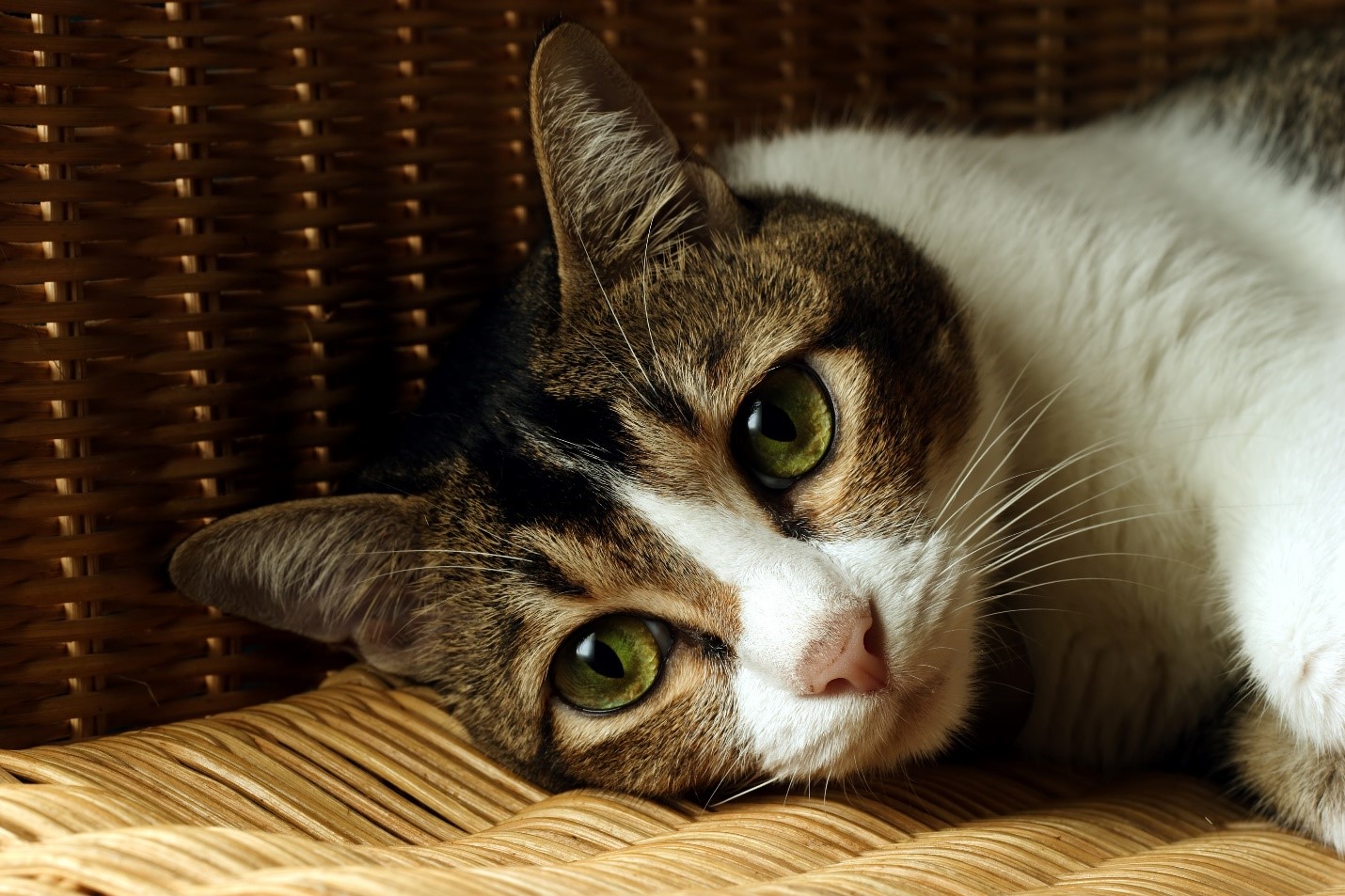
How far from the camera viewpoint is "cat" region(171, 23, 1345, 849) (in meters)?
1.32

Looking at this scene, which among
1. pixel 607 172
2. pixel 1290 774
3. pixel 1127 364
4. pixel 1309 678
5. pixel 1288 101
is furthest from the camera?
pixel 1288 101

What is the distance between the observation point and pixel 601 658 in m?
1.42

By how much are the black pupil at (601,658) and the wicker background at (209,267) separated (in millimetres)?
620

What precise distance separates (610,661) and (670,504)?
229 mm

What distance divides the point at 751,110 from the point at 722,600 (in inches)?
55.6

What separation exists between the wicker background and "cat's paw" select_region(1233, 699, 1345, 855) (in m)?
1.37

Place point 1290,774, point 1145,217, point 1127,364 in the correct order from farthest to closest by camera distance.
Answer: point 1145,217, point 1127,364, point 1290,774

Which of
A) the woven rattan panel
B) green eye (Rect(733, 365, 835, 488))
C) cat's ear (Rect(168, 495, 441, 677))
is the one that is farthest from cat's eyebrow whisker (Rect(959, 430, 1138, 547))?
cat's ear (Rect(168, 495, 441, 677))

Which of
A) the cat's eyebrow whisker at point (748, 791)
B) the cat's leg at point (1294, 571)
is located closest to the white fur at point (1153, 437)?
the cat's leg at point (1294, 571)

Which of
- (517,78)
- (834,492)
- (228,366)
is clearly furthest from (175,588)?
(517,78)

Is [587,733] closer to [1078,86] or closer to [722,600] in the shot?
[722,600]

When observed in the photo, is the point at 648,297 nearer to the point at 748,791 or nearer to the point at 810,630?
the point at 810,630

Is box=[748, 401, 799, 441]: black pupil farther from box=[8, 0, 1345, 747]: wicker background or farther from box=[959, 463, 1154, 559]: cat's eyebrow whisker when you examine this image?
box=[8, 0, 1345, 747]: wicker background

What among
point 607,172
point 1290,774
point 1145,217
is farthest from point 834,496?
point 1145,217
